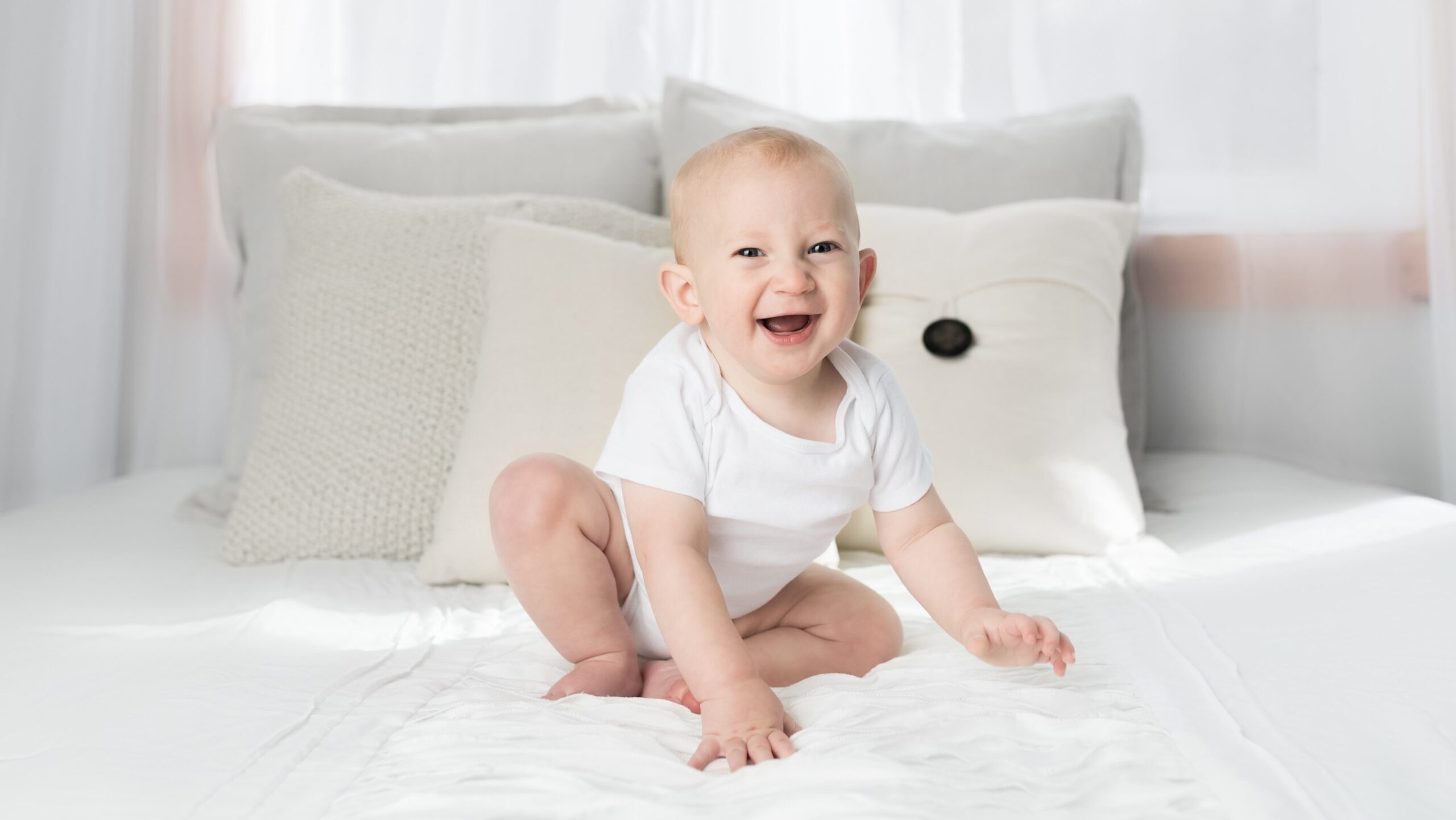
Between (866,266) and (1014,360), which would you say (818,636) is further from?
(1014,360)

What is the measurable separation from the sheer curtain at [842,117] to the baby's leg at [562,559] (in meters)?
1.14

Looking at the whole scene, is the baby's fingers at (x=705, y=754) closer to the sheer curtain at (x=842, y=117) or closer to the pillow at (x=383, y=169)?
the pillow at (x=383, y=169)

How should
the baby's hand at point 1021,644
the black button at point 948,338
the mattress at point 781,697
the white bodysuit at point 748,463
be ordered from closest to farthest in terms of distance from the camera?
the mattress at point 781,697, the baby's hand at point 1021,644, the white bodysuit at point 748,463, the black button at point 948,338

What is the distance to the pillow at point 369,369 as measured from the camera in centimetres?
124

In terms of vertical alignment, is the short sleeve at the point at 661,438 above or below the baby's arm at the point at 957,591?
above

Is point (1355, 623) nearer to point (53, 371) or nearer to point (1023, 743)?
point (1023, 743)

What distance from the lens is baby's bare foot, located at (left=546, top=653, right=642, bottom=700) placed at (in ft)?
2.62

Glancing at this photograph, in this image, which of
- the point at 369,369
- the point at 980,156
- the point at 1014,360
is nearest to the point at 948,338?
the point at 1014,360

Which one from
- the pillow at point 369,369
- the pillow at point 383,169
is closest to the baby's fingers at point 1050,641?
the pillow at point 369,369

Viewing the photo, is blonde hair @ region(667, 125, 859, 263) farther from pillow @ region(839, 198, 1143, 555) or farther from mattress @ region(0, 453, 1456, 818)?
pillow @ region(839, 198, 1143, 555)

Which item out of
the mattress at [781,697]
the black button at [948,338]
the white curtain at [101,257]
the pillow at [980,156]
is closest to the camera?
the mattress at [781,697]

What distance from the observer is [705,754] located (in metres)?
0.65

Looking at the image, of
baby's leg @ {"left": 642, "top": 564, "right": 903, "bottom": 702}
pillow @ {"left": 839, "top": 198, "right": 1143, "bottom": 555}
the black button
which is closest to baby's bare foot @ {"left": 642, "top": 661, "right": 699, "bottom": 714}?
baby's leg @ {"left": 642, "top": 564, "right": 903, "bottom": 702}

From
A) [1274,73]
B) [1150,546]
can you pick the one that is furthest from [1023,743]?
[1274,73]
